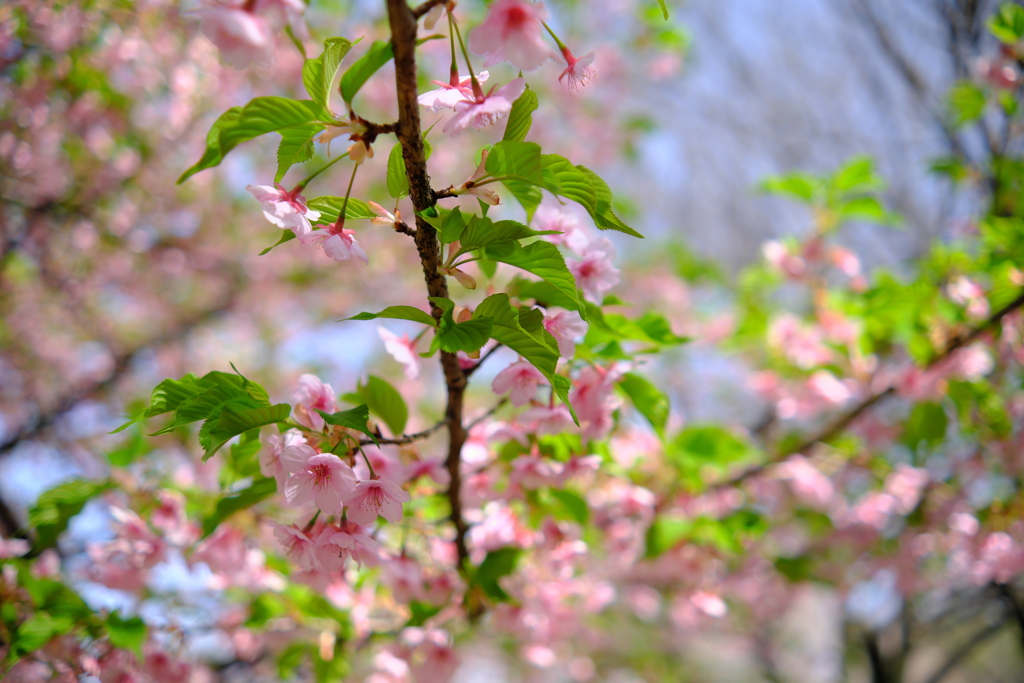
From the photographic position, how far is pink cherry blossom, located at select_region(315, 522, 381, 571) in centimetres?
82

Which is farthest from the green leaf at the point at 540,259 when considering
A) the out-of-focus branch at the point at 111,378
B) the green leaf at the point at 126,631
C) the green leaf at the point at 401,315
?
the out-of-focus branch at the point at 111,378

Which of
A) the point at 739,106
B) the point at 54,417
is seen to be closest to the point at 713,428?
the point at 54,417

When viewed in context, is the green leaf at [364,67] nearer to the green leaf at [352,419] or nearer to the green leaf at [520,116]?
the green leaf at [520,116]

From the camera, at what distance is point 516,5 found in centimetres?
63

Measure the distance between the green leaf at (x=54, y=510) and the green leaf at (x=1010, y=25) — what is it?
252 cm

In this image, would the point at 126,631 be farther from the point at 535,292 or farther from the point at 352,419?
the point at 535,292

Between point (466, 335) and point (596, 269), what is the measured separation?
341mm

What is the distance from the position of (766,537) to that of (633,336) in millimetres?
1844

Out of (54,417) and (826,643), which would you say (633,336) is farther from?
(826,643)

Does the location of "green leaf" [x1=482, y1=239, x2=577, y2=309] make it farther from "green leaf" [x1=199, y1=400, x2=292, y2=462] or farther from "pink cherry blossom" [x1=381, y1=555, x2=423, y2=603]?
"pink cherry blossom" [x1=381, y1=555, x2=423, y2=603]

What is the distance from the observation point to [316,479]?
746mm

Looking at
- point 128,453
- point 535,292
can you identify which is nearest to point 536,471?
point 535,292

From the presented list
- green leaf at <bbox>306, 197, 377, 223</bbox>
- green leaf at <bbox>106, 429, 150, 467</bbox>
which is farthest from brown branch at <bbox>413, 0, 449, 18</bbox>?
green leaf at <bbox>106, 429, 150, 467</bbox>

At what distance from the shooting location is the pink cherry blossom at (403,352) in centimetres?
89
